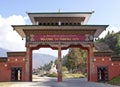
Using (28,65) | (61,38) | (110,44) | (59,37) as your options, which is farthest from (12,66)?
(110,44)

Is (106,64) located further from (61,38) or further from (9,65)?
(9,65)

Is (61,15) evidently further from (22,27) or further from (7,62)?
(7,62)

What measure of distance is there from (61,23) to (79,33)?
12.7ft

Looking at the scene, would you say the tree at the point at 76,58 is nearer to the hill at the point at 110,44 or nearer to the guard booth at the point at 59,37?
the hill at the point at 110,44

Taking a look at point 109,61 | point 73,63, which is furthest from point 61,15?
point 73,63

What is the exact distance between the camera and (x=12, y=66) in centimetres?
4147

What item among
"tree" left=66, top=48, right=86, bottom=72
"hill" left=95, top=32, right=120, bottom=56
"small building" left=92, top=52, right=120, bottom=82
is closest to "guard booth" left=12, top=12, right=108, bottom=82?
"small building" left=92, top=52, right=120, bottom=82

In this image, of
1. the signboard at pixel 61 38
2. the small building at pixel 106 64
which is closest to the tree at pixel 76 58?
the signboard at pixel 61 38

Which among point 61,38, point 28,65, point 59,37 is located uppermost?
point 59,37

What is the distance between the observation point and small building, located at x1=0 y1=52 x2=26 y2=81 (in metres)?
41.4

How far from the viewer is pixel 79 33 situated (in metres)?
42.1

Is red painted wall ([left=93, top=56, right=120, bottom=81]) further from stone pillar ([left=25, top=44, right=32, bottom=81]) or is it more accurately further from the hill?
the hill

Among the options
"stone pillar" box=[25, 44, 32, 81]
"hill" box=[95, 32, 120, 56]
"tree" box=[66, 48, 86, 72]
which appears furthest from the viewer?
"hill" box=[95, 32, 120, 56]

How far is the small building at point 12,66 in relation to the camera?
41.4 m
